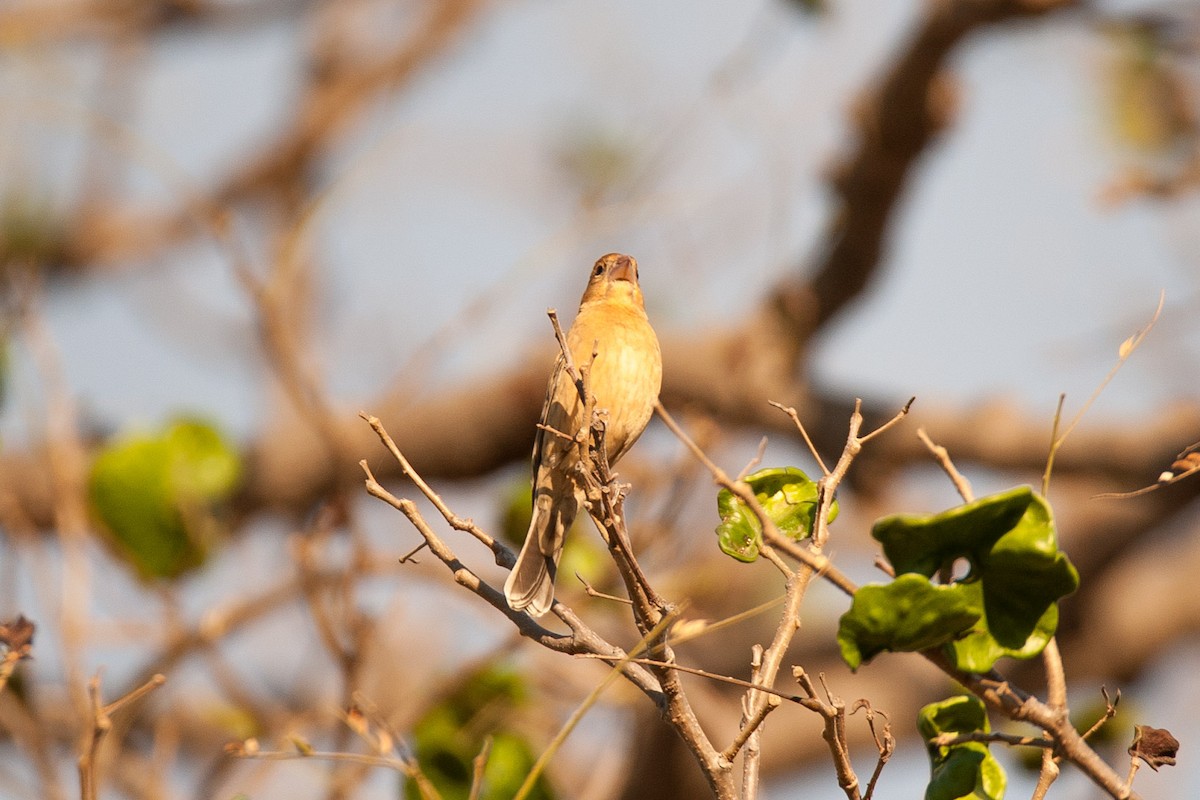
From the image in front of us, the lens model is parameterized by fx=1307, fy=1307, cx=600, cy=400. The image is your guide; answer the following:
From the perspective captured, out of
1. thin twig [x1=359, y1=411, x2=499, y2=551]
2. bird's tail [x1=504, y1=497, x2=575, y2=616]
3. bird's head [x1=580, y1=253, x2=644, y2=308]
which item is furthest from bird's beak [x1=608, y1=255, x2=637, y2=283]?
thin twig [x1=359, y1=411, x2=499, y2=551]

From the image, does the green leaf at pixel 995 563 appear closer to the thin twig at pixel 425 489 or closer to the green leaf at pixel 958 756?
the green leaf at pixel 958 756

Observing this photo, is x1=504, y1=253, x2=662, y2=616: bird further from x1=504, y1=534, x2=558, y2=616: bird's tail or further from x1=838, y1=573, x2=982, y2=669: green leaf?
x1=838, y1=573, x2=982, y2=669: green leaf

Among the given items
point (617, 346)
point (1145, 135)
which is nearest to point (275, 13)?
point (1145, 135)

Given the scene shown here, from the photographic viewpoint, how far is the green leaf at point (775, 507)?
179 cm

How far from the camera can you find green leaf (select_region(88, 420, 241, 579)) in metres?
3.54

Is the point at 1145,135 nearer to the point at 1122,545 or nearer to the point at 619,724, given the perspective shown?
the point at 1122,545

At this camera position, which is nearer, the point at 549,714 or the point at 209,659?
the point at 209,659

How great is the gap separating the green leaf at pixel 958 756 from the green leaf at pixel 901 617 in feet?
0.71

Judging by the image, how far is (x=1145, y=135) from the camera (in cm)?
623

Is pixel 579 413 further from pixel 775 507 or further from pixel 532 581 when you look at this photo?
pixel 775 507

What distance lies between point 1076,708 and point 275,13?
24.5 feet

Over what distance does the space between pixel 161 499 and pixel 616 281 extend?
1.50 m

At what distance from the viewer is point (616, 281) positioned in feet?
13.4

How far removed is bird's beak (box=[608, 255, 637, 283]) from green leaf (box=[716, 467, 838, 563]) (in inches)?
91.3
